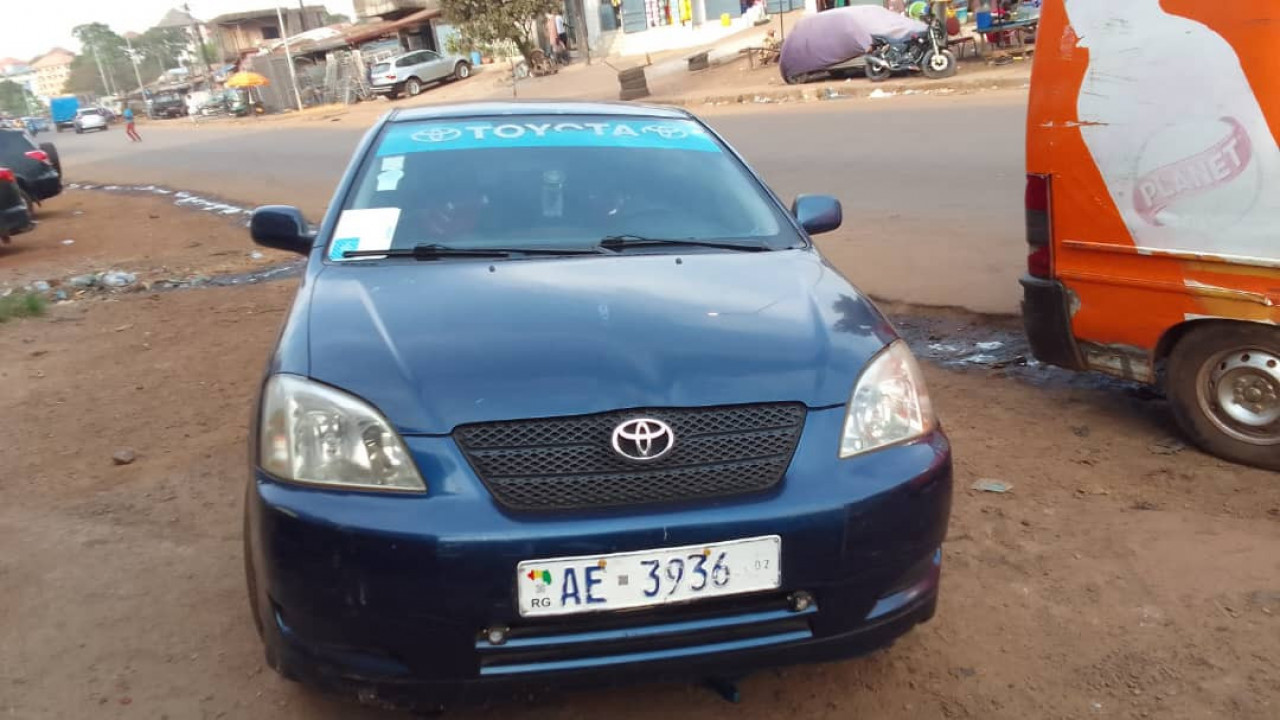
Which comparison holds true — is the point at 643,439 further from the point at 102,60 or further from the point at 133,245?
the point at 102,60

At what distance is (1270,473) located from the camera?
3.75m

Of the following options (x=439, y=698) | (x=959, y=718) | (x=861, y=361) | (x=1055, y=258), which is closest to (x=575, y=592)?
(x=439, y=698)

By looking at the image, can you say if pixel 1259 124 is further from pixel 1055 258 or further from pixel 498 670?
pixel 498 670

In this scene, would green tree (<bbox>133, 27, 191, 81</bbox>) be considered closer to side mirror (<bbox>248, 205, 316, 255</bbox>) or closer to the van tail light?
side mirror (<bbox>248, 205, 316, 255</bbox>)

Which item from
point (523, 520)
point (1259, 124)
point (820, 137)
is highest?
point (1259, 124)

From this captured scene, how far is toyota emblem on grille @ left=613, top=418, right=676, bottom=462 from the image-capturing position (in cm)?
223

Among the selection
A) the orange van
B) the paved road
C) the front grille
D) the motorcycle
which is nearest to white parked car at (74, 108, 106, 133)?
the paved road

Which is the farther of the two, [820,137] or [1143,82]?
[820,137]

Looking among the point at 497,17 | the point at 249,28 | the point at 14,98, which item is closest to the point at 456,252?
the point at 497,17

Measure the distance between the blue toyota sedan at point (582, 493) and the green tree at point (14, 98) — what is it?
141131mm

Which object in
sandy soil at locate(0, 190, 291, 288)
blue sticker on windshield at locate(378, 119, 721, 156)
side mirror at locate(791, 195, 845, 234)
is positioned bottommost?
sandy soil at locate(0, 190, 291, 288)

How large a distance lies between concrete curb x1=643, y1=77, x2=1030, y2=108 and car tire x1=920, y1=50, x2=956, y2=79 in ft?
1.23

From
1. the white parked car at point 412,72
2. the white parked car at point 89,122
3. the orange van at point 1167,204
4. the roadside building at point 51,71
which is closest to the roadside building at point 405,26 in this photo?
the white parked car at point 412,72

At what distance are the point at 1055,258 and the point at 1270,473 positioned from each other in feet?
3.58
